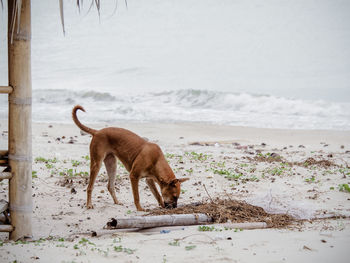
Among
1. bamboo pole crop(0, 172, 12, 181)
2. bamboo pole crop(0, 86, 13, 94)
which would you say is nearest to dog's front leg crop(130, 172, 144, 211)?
bamboo pole crop(0, 172, 12, 181)

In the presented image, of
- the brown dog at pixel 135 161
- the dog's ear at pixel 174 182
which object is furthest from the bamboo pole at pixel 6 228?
the dog's ear at pixel 174 182

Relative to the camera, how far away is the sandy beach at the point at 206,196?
4.44m

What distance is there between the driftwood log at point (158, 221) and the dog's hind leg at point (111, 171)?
1871mm

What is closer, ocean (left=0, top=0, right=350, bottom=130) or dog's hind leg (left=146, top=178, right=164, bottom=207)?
dog's hind leg (left=146, top=178, right=164, bottom=207)

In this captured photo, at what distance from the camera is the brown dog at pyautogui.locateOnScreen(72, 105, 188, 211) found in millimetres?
6973

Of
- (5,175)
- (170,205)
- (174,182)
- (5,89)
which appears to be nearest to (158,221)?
(170,205)

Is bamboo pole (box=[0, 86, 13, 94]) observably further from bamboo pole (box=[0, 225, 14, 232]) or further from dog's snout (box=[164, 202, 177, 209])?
dog's snout (box=[164, 202, 177, 209])

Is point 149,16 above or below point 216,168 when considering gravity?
above

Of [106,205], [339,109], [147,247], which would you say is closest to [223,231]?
[147,247]

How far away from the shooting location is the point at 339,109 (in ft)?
68.4

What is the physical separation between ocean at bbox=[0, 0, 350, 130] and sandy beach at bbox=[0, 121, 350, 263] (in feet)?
10.6

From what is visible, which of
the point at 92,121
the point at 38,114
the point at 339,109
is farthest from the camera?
the point at 339,109

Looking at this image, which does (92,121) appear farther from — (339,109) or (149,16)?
(149,16)

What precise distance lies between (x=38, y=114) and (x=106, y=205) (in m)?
12.6
